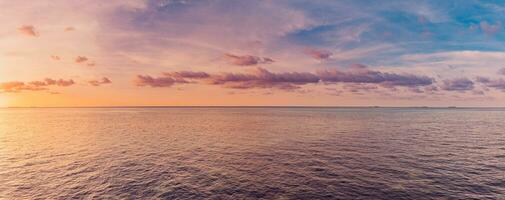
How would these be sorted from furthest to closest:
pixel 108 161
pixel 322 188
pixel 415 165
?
pixel 108 161, pixel 415 165, pixel 322 188

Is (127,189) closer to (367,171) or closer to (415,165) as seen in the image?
(367,171)

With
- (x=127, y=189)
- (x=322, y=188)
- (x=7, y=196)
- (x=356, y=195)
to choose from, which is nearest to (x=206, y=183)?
(x=127, y=189)

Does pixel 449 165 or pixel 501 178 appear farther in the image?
pixel 449 165

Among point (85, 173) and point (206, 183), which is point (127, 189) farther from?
point (85, 173)

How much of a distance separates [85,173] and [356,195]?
3541cm

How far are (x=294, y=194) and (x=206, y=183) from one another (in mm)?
10829

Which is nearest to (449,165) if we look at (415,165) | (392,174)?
(415,165)

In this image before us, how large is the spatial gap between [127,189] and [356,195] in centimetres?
2528

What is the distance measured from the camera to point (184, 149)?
185ft

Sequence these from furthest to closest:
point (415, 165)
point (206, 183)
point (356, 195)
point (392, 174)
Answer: point (415, 165), point (392, 174), point (206, 183), point (356, 195)

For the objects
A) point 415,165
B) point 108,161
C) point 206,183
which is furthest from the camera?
point 108,161

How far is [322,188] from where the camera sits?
102 ft

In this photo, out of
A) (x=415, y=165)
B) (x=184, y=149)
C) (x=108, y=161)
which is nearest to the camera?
(x=415, y=165)

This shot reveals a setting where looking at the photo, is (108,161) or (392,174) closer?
(392,174)
